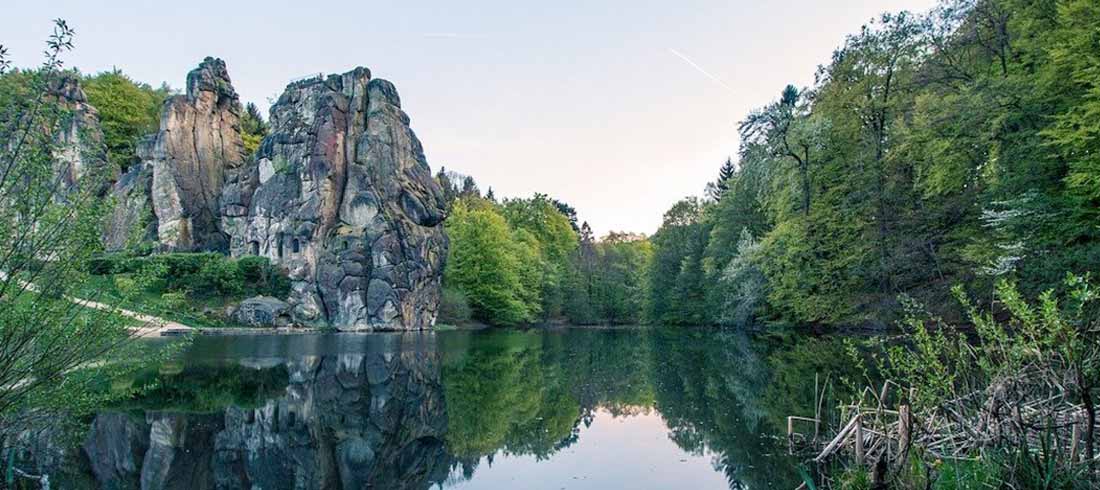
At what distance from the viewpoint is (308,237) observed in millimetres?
48062

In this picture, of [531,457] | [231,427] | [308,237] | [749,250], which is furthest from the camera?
[308,237]

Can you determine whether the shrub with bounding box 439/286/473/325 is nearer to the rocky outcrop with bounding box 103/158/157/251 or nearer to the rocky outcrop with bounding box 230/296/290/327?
the rocky outcrop with bounding box 230/296/290/327

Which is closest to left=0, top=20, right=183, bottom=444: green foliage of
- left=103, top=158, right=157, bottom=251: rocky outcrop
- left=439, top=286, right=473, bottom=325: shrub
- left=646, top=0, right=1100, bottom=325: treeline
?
left=103, top=158, right=157, bottom=251: rocky outcrop

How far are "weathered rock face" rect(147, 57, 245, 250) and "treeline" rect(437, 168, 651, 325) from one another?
69.9ft

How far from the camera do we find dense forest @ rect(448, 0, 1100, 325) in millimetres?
16500

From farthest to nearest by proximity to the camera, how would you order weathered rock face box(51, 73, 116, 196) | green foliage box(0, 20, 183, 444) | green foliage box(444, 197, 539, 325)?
green foliage box(444, 197, 539, 325), weathered rock face box(51, 73, 116, 196), green foliage box(0, 20, 183, 444)

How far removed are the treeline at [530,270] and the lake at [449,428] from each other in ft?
125

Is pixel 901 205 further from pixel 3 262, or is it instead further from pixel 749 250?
pixel 3 262

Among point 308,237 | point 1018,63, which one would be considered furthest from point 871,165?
point 308,237

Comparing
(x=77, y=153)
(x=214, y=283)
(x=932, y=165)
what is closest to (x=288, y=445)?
(x=77, y=153)

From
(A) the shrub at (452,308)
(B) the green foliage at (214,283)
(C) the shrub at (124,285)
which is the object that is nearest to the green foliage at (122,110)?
(B) the green foliage at (214,283)

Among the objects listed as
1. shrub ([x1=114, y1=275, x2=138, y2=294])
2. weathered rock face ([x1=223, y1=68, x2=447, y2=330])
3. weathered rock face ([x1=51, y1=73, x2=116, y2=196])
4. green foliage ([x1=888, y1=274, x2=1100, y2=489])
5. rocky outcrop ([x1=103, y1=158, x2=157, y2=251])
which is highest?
weathered rock face ([x1=223, y1=68, x2=447, y2=330])

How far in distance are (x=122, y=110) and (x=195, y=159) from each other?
64.3 ft

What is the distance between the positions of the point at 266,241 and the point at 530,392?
40.7 metres
